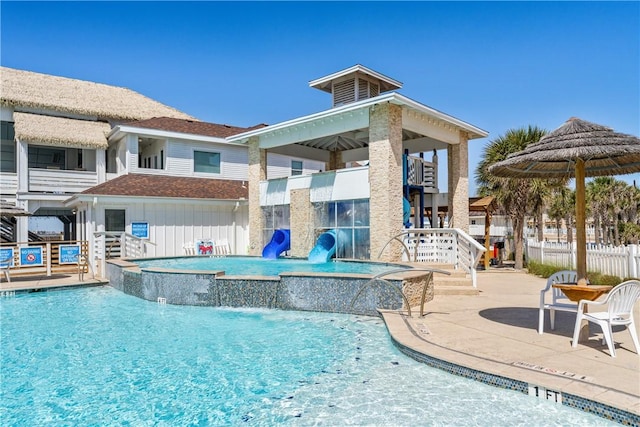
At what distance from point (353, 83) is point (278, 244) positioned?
7501mm

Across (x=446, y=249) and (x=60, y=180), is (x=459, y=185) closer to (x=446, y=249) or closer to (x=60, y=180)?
(x=446, y=249)

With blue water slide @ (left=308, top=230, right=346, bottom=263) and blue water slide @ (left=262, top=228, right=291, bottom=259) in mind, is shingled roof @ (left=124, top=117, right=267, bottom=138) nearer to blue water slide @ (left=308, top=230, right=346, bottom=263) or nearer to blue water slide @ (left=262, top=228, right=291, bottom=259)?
blue water slide @ (left=262, top=228, right=291, bottom=259)

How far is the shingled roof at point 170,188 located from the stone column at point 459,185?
10314 millimetres

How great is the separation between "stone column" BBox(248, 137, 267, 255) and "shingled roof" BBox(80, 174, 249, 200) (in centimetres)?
208

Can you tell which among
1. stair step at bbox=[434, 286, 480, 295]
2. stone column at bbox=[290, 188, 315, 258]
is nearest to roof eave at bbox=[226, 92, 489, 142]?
stone column at bbox=[290, 188, 315, 258]

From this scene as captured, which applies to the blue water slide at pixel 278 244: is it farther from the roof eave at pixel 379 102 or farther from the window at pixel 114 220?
the window at pixel 114 220

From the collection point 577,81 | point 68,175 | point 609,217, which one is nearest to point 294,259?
point 577,81

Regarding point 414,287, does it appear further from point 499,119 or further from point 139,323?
point 499,119

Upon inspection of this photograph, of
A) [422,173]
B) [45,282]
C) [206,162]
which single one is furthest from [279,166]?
[45,282]

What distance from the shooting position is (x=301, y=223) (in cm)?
1780

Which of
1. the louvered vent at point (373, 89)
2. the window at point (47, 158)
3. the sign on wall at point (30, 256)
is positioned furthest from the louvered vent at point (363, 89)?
the window at point (47, 158)

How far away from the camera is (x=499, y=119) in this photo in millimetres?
22469

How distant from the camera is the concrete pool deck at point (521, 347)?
4.34 metres

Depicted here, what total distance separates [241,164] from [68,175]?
8.91 meters
